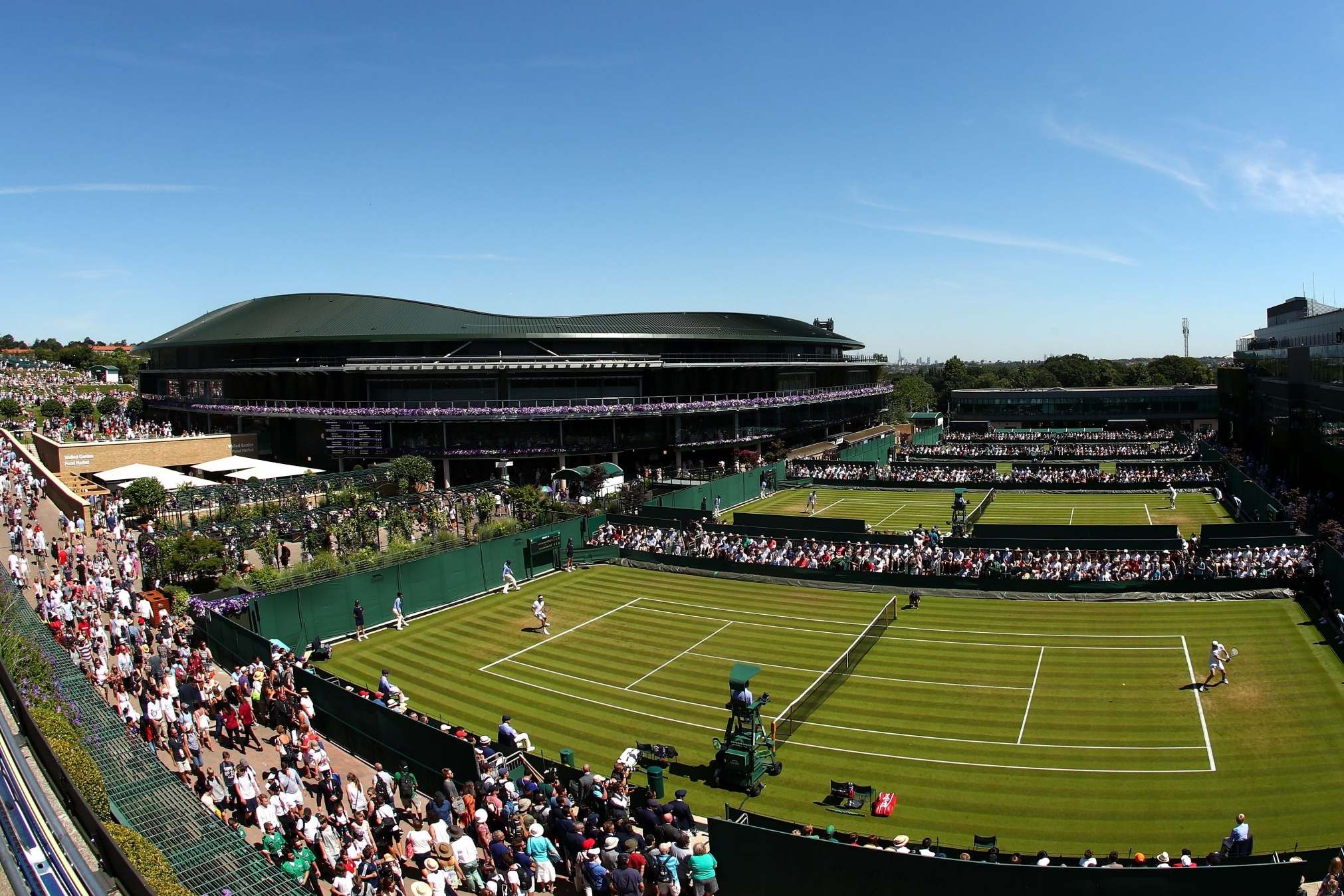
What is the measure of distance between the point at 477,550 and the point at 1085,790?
2311 cm

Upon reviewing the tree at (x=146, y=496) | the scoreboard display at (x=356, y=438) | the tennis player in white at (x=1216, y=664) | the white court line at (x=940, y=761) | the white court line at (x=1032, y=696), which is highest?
the scoreboard display at (x=356, y=438)

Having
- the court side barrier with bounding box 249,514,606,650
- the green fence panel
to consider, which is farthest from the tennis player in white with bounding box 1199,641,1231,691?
the court side barrier with bounding box 249,514,606,650

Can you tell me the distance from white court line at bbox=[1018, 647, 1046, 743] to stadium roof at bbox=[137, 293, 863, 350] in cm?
5047

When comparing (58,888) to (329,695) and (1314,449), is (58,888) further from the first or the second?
(1314,449)

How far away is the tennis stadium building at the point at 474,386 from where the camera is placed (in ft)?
204

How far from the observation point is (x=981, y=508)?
4931 cm

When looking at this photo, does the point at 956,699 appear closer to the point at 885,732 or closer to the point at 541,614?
the point at 885,732

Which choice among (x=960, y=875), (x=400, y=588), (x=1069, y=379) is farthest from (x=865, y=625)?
(x=1069, y=379)

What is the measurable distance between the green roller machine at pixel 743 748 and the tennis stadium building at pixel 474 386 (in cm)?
4107

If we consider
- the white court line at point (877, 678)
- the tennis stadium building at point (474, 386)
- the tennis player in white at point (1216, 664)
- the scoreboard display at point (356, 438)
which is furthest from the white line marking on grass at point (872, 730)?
the scoreboard display at point (356, 438)

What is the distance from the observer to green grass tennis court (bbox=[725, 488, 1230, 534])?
4656 cm

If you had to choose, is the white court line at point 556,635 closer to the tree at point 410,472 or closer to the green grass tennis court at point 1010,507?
the green grass tennis court at point 1010,507

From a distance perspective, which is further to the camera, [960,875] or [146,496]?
[146,496]

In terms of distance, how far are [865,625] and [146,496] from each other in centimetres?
3206
